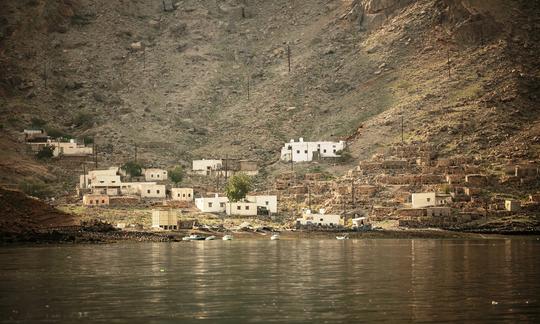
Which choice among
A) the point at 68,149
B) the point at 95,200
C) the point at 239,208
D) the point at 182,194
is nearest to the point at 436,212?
the point at 239,208

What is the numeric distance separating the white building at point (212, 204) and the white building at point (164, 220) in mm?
10291

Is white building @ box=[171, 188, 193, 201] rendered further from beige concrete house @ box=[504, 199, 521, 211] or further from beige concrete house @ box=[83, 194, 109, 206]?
beige concrete house @ box=[504, 199, 521, 211]

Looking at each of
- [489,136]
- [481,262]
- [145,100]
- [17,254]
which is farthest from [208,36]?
[481,262]

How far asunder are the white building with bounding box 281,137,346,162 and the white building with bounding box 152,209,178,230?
1184 inches

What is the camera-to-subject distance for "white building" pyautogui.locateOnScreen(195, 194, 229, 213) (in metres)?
129

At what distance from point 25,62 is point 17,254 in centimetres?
8376

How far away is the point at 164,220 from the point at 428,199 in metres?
28.0

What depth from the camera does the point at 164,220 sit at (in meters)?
118

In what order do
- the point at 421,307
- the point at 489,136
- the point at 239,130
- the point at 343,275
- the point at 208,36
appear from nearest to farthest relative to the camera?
the point at 421,307, the point at 343,275, the point at 489,136, the point at 239,130, the point at 208,36

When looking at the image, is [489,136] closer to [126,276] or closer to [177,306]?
[126,276]

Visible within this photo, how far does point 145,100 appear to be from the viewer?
166 m

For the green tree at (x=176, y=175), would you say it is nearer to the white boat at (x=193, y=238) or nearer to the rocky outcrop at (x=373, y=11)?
the white boat at (x=193, y=238)

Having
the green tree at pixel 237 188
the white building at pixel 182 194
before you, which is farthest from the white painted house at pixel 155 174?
the green tree at pixel 237 188

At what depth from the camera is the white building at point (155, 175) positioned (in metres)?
142
